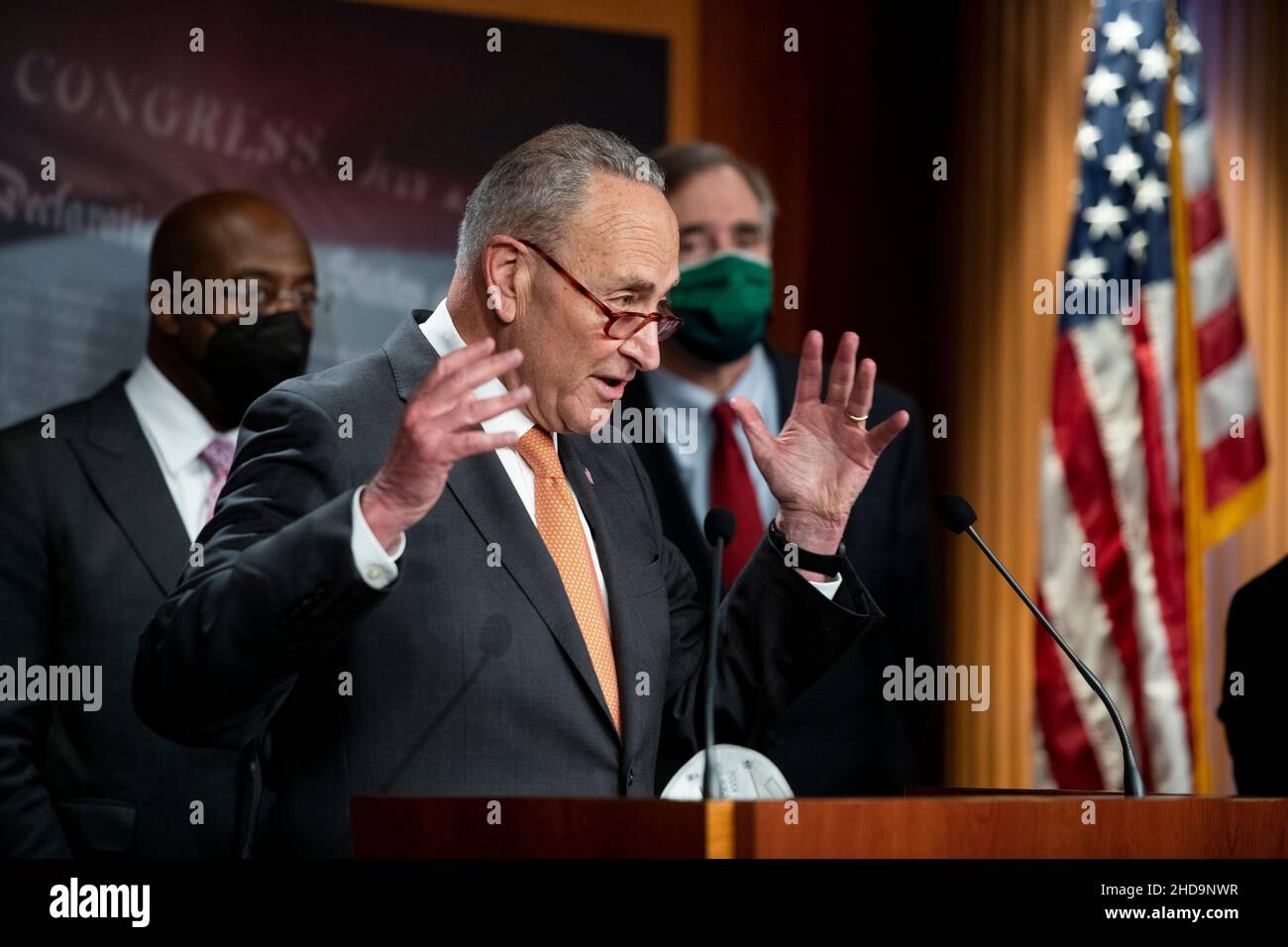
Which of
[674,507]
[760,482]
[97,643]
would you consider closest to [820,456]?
[674,507]

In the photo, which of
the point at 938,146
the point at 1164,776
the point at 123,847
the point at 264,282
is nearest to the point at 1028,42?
the point at 938,146

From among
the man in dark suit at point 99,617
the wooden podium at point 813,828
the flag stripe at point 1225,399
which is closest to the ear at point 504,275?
the wooden podium at point 813,828

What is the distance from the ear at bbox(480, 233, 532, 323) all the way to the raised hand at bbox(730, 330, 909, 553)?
1.21 ft

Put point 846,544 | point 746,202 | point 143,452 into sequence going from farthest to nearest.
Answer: point 746,202 → point 846,544 → point 143,452

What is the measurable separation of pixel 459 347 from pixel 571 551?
1.10 ft

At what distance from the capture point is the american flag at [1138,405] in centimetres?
441

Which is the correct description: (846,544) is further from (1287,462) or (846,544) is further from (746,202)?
(1287,462)

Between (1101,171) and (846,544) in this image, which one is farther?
(1101,171)

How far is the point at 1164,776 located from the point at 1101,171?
168cm

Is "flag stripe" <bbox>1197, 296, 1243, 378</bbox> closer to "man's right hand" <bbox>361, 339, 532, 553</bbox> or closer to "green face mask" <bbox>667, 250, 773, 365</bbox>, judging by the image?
"green face mask" <bbox>667, 250, 773, 365</bbox>

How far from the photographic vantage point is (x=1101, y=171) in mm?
4531

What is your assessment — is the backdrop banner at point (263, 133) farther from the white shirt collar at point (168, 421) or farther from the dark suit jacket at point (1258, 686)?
the dark suit jacket at point (1258, 686)

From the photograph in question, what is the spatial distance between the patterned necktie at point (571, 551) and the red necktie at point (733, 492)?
115cm

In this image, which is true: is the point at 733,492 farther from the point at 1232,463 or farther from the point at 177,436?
the point at 1232,463
